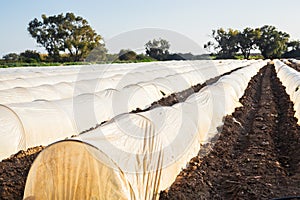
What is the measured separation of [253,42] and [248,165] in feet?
257

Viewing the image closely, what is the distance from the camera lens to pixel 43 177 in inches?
Answer: 173

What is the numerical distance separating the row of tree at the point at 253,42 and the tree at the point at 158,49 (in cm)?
2180

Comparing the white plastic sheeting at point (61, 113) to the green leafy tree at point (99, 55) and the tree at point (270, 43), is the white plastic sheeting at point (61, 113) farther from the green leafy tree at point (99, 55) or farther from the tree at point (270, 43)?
the tree at point (270, 43)

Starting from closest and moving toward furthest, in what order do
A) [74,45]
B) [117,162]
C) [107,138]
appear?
[117,162] → [107,138] → [74,45]

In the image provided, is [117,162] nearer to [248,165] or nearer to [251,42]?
[248,165]

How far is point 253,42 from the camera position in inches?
3179

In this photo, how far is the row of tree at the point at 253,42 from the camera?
80.4 meters

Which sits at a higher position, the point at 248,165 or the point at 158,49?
the point at 158,49

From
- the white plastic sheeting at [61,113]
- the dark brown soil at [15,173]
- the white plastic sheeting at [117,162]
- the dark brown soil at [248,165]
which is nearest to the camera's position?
the white plastic sheeting at [117,162]

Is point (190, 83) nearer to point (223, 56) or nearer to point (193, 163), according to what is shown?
point (193, 163)

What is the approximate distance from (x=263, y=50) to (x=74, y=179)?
82.0m

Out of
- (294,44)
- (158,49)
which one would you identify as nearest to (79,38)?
(158,49)

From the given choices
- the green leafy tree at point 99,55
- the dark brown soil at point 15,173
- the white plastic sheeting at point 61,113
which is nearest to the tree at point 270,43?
the green leafy tree at point 99,55

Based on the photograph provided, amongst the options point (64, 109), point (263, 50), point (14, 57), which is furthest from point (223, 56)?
point (64, 109)
